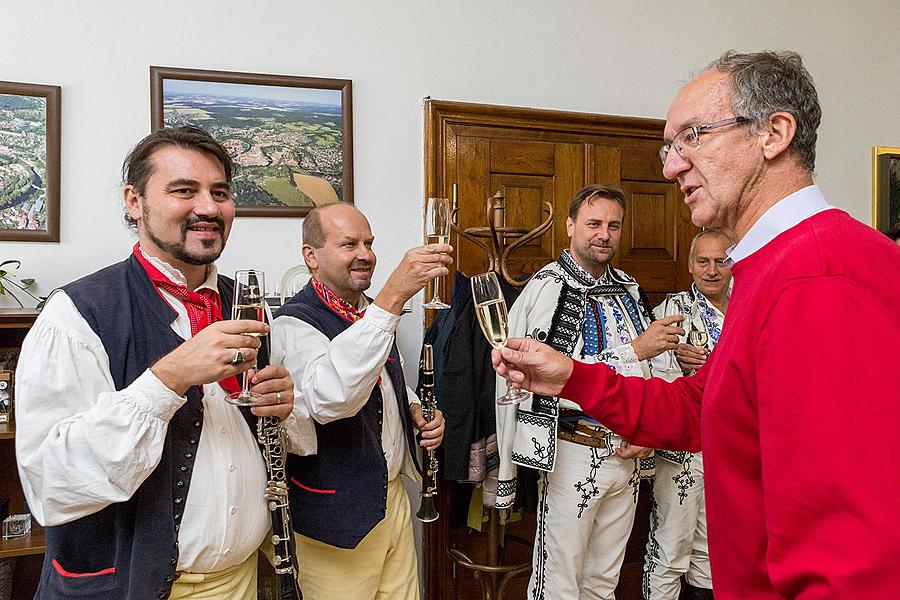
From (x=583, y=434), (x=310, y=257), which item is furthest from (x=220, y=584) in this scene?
(x=583, y=434)

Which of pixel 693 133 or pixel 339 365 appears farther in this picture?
pixel 339 365

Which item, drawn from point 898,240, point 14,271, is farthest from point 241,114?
point 898,240

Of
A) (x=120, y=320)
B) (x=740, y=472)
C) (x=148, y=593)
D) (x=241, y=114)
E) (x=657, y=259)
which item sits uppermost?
(x=241, y=114)

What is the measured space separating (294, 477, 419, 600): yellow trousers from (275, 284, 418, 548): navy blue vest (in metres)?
0.11

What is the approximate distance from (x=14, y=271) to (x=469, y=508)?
2125mm

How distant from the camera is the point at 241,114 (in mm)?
3084

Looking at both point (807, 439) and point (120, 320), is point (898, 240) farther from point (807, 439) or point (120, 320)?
point (120, 320)

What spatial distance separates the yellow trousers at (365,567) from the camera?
7.09 feet

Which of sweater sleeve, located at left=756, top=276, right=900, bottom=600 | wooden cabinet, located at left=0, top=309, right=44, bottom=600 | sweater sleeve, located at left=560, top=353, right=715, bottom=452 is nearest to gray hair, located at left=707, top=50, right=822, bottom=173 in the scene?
sweater sleeve, located at left=756, top=276, right=900, bottom=600

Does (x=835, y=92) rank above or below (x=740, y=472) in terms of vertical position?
above

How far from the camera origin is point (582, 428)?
288cm

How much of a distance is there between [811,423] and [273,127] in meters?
2.67

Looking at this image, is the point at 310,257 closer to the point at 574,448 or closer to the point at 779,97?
the point at 574,448

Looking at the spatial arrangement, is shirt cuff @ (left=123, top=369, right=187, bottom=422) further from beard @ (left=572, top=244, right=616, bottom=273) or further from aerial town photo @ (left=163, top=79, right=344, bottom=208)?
beard @ (left=572, top=244, right=616, bottom=273)
